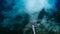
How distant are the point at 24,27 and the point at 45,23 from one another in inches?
7.5

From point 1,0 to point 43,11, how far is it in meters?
0.39

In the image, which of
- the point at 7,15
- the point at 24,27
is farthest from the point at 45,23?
the point at 7,15

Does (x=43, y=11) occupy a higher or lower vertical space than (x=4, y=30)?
higher

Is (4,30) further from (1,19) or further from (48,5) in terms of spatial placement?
(48,5)

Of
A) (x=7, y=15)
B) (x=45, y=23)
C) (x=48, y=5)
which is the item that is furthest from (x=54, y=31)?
(x=7, y=15)

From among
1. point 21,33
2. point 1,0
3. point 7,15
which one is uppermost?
point 1,0

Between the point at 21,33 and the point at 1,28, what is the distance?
183 mm

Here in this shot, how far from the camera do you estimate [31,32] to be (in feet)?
6.58

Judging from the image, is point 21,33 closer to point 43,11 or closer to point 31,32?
point 31,32

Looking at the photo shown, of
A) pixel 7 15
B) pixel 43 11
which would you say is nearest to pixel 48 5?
pixel 43 11

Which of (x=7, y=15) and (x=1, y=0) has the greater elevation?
(x=1, y=0)

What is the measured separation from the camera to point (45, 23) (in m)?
2.02

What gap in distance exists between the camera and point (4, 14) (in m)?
2.00

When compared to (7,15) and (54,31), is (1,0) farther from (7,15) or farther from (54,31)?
(54,31)
